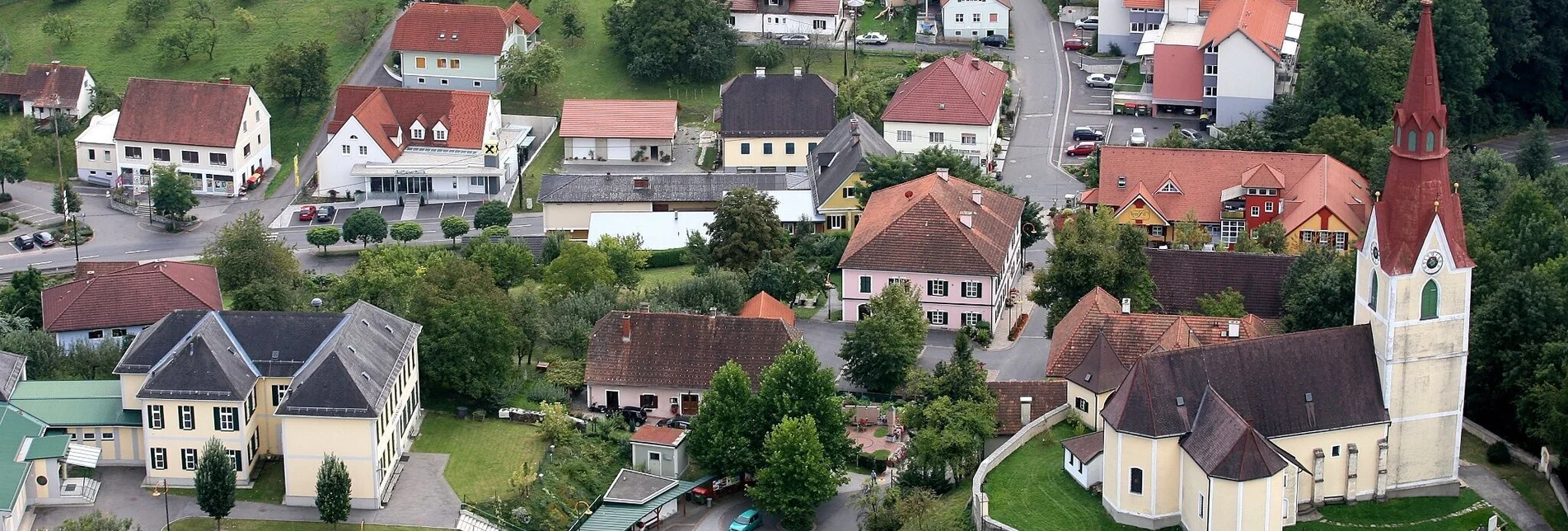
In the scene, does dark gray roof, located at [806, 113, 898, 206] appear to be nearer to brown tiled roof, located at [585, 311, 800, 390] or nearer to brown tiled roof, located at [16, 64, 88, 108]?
brown tiled roof, located at [585, 311, 800, 390]

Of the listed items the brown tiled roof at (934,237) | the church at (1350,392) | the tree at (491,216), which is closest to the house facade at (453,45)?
the tree at (491,216)

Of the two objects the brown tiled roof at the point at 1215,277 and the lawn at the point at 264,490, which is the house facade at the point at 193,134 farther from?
the brown tiled roof at the point at 1215,277

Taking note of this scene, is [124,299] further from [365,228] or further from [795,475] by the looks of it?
[795,475]

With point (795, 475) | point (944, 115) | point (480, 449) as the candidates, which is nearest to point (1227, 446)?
point (795, 475)

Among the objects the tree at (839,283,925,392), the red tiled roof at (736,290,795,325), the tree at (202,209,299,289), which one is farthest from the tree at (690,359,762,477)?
the tree at (202,209,299,289)

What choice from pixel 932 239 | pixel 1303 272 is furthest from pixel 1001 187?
pixel 1303 272

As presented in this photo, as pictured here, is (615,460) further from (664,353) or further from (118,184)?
(118,184)
